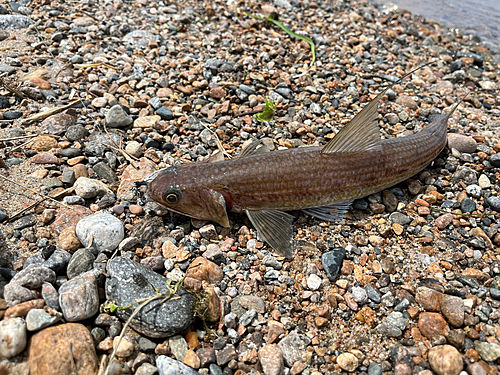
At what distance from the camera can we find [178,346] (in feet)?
10.5

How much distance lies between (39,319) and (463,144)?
5.67 meters

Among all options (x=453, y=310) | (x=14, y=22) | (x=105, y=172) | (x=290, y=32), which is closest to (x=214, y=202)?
(x=105, y=172)

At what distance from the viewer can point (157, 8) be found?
796 centimetres

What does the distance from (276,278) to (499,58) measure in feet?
28.0

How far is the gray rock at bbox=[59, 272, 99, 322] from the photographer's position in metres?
3.12

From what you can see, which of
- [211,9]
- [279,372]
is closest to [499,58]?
[211,9]

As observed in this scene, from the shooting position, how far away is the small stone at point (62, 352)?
9.07 ft

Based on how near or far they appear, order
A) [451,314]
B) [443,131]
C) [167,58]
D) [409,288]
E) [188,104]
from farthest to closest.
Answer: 1. [167,58]
2. [188,104]
3. [443,131]
4. [409,288]
5. [451,314]

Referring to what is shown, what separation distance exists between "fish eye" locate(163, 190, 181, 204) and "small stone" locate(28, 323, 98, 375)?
155cm

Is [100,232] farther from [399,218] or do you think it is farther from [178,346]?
[399,218]

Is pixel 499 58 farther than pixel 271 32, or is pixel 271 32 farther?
pixel 499 58

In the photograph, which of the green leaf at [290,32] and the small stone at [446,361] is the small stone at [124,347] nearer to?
the small stone at [446,361]

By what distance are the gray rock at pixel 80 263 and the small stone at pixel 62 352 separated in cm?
59

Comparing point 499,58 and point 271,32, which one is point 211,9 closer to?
point 271,32
